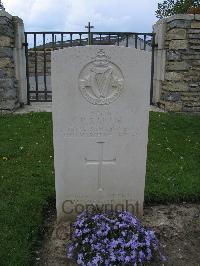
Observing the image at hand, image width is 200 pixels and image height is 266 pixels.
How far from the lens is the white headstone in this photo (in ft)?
→ 9.05

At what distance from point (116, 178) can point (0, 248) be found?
113cm

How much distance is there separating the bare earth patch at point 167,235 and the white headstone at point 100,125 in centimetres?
19

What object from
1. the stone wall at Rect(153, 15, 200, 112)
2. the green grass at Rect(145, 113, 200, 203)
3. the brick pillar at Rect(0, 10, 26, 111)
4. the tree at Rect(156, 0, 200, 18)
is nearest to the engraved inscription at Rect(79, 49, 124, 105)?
the green grass at Rect(145, 113, 200, 203)

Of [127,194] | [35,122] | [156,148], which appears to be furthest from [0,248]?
[35,122]

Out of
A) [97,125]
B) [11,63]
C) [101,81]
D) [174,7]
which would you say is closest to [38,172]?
[97,125]

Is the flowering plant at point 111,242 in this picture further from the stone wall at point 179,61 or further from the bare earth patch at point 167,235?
the stone wall at point 179,61

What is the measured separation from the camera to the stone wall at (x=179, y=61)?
7195 mm

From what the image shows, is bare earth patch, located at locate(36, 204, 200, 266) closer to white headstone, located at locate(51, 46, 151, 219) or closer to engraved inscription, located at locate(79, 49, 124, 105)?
white headstone, located at locate(51, 46, 151, 219)

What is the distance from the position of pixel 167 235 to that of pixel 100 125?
1.14m

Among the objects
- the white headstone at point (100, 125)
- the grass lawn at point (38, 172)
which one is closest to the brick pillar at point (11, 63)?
the grass lawn at point (38, 172)

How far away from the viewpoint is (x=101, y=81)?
2824 millimetres

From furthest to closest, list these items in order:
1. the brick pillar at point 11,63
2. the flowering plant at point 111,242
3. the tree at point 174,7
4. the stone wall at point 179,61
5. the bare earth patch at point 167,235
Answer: the tree at point 174,7 < the stone wall at point 179,61 < the brick pillar at point 11,63 < the bare earth patch at point 167,235 < the flowering plant at point 111,242

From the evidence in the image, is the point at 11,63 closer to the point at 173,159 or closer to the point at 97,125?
the point at 173,159

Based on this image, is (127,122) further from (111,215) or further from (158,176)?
(158,176)
